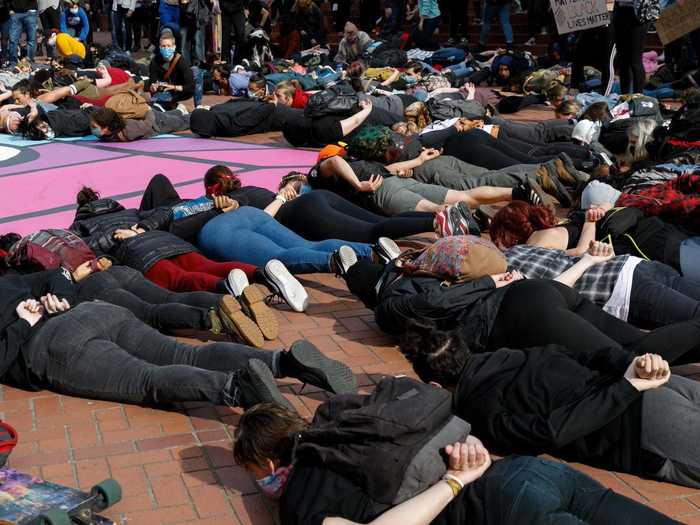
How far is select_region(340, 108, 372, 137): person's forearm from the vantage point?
10109 millimetres

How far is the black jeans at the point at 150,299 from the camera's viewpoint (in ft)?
16.8

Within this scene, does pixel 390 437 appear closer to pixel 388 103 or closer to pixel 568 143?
pixel 568 143

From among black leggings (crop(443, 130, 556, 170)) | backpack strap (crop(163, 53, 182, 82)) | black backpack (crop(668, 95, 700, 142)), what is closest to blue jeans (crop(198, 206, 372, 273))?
black leggings (crop(443, 130, 556, 170))

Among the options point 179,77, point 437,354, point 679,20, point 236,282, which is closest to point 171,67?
point 179,77

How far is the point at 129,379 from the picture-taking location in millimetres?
4469

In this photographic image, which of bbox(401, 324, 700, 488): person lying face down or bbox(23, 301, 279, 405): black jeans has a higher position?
bbox(401, 324, 700, 488): person lying face down

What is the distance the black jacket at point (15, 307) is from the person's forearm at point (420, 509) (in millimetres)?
2177

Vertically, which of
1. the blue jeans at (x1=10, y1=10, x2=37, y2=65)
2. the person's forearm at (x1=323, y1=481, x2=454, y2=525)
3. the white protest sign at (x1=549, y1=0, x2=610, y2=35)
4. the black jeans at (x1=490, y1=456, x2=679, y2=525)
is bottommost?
the blue jeans at (x1=10, y1=10, x2=37, y2=65)

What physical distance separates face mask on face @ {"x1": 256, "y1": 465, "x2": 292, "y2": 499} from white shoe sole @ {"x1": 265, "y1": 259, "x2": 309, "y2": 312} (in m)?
2.30

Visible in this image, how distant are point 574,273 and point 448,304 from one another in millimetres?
763

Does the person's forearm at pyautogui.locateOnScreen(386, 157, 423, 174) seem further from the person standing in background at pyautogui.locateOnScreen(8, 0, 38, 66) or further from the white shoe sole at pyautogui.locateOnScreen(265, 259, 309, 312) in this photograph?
the person standing in background at pyautogui.locateOnScreen(8, 0, 38, 66)

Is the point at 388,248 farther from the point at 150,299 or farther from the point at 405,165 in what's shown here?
the point at 405,165

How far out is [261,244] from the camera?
6238 mm

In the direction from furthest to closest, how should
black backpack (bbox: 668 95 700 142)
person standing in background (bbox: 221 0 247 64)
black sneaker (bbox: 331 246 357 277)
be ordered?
1. person standing in background (bbox: 221 0 247 64)
2. black backpack (bbox: 668 95 700 142)
3. black sneaker (bbox: 331 246 357 277)
